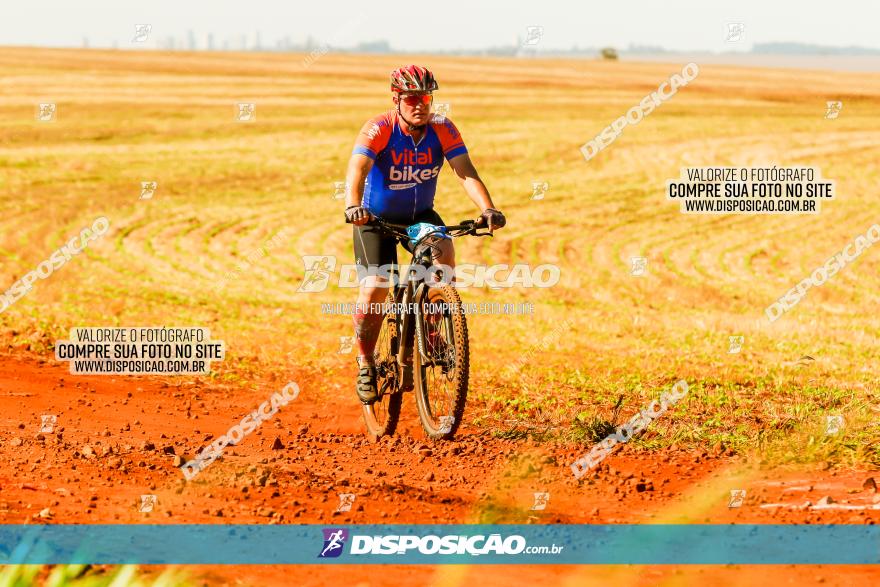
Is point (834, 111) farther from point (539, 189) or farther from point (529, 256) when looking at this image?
point (529, 256)

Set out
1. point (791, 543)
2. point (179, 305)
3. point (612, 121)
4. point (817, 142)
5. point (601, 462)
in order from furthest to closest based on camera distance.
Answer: point (612, 121) < point (817, 142) < point (179, 305) < point (601, 462) < point (791, 543)

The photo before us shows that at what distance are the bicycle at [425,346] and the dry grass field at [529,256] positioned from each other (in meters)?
0.43

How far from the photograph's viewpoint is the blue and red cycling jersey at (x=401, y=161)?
7738mm

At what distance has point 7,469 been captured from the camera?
684 cm

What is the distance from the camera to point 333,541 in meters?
5.88

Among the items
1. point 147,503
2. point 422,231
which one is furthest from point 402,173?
point 147,503

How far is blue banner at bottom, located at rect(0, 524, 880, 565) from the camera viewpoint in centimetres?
557

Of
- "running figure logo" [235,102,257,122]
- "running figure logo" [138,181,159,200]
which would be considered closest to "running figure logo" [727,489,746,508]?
"running figure logo" [138,181,159,200]

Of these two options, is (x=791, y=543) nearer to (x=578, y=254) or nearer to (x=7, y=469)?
(x=7, y=469)

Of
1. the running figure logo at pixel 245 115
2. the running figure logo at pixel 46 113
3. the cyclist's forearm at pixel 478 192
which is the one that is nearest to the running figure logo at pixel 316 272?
the cyclist's forearm at pixel 478 192

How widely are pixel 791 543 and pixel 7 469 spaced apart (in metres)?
4.64

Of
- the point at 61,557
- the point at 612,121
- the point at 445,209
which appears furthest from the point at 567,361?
the point at 612,121

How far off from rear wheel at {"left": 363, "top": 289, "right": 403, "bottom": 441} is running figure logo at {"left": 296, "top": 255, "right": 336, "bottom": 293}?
6928 mm

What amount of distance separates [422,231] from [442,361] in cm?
92
